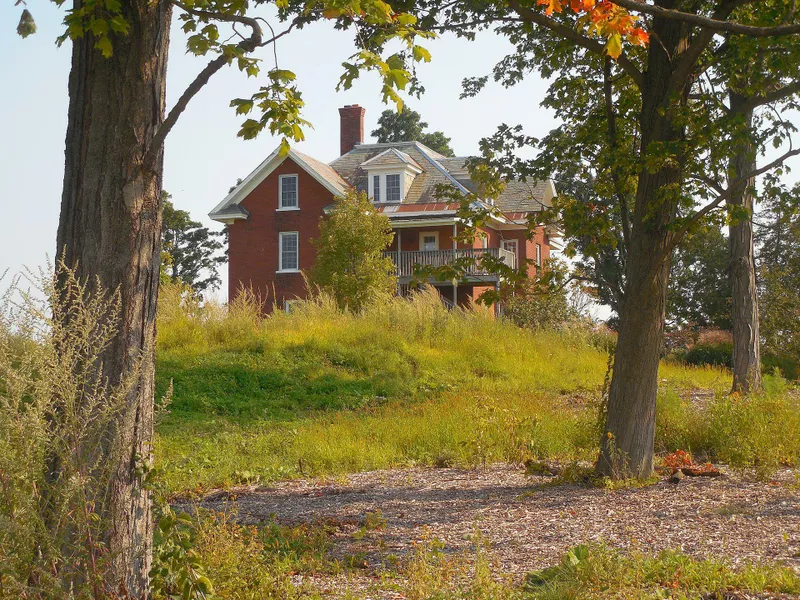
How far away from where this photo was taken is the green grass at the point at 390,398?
8.50 metres

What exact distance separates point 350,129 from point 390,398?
24.9m

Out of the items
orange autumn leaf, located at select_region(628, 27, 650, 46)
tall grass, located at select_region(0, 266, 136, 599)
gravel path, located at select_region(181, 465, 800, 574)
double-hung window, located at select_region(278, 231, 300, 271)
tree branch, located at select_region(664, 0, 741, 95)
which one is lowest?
gravel path, located at select_region(181, 465, 800, 574)

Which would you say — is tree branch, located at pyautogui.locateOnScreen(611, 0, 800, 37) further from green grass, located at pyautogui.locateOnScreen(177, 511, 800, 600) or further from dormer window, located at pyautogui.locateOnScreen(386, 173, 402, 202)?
dormer window, located at pyautogui.locateOnScreen(386, 173, 402, 202)

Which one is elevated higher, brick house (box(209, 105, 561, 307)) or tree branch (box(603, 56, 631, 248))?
brick house (box(209, 105, 561, 307))

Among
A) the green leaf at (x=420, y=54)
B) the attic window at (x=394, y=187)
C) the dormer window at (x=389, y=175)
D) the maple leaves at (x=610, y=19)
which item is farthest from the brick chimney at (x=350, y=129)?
the green leaf at (x=420, y=54)

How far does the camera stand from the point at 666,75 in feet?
23.1

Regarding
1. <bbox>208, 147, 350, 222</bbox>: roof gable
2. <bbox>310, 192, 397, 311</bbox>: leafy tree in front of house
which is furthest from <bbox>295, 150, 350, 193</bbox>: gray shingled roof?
<bbox>310, 192, 397, 311</bbox>: leafy tree in front of house

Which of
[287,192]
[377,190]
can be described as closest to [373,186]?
[377,190]

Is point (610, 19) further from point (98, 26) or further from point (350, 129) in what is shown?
point (350, 129)

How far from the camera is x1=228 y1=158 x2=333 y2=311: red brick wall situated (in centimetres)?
3206

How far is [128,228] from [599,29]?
124 inches

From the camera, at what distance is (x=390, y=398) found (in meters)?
14.2

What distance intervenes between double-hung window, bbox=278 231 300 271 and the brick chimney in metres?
6.40

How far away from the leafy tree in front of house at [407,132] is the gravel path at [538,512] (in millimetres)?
41304
